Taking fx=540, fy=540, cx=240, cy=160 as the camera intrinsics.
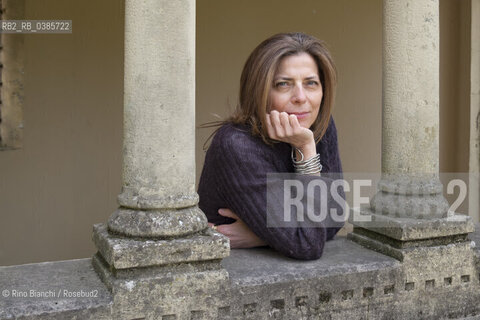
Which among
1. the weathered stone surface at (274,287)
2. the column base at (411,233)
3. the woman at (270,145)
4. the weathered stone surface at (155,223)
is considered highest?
the woman at (270,145)

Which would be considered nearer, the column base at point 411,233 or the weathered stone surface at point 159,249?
the weathered stone surface at point 159,249

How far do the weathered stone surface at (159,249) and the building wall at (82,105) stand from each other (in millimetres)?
2651

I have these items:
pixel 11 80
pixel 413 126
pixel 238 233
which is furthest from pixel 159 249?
pixel 11 80

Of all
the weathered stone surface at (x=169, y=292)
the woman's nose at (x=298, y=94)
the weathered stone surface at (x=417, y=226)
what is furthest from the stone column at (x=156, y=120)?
the weathered stone surface at (x=417, y=226)

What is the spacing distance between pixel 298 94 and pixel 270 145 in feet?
0.82

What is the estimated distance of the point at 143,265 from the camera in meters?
1.95

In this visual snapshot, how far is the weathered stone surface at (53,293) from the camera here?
5.98 feet

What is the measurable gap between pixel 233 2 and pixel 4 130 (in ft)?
7.58

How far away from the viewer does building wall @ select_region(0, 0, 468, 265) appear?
443cm

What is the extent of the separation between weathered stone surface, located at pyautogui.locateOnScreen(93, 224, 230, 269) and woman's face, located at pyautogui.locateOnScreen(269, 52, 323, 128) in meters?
0.65

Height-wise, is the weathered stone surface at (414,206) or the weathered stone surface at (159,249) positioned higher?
the weathered stone surface at (414,206)

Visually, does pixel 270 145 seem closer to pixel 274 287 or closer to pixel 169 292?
pixel 274 287

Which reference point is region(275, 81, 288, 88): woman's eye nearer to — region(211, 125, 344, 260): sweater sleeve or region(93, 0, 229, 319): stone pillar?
region(211, 125, 344, 260): sweater sleeve

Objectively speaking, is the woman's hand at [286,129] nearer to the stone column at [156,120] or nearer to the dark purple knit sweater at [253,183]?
the dark purple knit sweater at [253,183]
